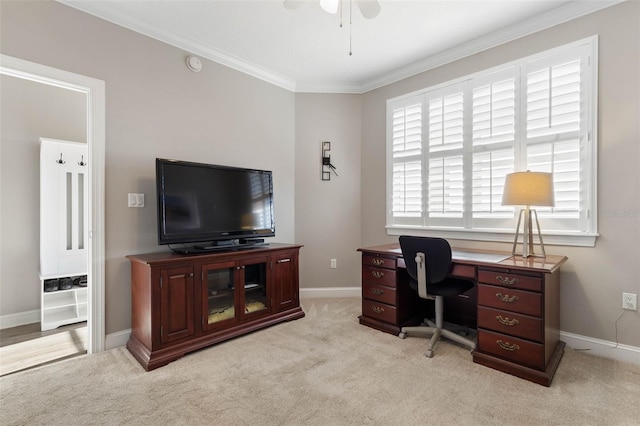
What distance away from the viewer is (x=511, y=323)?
2.09 meters

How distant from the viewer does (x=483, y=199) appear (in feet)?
9.44

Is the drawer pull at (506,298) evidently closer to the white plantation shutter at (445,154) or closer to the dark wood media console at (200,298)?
the white plantation shutter at (445,154)

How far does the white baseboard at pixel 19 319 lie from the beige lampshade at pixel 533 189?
472 centimetres

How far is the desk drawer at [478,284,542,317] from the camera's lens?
2002mm

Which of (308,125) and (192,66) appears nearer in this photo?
(192,66)

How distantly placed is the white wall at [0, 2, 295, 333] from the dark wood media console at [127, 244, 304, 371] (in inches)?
10.5

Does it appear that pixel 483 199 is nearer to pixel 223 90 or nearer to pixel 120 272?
pixel 223 90

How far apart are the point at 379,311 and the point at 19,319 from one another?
3635mm

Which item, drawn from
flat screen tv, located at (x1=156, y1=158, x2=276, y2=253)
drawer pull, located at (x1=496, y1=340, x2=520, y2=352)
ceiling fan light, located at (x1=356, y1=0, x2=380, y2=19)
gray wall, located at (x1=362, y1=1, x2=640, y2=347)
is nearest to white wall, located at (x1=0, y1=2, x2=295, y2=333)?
flat screen tv, located at (x1=156, y1=158, x2=276, y2=253)

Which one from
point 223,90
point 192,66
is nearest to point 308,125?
point 223,90

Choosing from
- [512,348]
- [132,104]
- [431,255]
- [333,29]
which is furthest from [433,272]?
[132,104]

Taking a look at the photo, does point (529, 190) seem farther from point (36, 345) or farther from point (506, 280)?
point (36, 345)

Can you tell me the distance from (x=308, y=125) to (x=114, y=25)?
85.7 inches

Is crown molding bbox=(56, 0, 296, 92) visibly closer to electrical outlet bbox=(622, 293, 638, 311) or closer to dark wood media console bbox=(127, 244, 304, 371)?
dark wood media console bbox=(127, 244, 304, 371)
